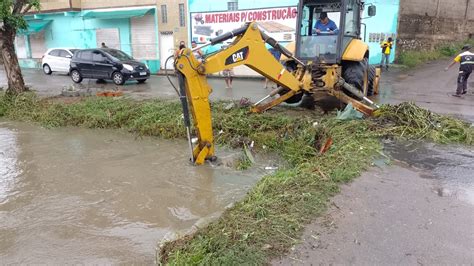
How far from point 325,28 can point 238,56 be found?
3.69 m

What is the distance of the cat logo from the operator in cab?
3.37 meters

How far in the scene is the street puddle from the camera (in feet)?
16.5

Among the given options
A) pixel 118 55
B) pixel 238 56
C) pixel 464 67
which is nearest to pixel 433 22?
pixel 464 67

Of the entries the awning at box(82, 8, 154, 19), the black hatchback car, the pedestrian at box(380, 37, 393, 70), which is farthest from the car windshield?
the pedestrian at box(380, 37, 393, 70)

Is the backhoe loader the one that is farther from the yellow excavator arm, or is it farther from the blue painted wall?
the blue painted wall

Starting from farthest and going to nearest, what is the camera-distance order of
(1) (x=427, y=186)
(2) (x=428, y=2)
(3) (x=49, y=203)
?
(2) (x=428, y=2)
(3) (x=49, y=203)
(1) (x=427, y=186)

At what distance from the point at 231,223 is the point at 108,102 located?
820 cm

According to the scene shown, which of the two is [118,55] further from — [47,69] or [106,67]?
[47,69]

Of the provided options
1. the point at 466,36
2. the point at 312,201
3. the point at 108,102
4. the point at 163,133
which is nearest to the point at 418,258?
the point at 312,201

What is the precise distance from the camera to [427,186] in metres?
5.09

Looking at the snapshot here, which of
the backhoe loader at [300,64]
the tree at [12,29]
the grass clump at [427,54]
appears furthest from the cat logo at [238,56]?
the grass clump at [427,54]

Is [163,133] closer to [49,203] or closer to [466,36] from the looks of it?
[49,203]

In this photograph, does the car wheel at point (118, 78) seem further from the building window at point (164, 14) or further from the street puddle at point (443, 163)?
the street puddle at point (443, 163)

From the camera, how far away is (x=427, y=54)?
67.2ft
